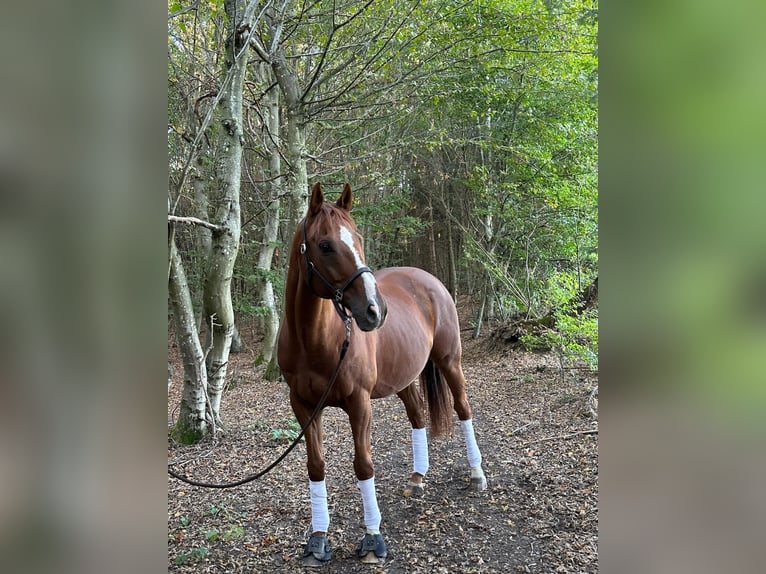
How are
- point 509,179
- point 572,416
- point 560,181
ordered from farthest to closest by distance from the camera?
point 509,179 < point 560,181 < point 572,416

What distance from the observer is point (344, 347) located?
2.61 metres

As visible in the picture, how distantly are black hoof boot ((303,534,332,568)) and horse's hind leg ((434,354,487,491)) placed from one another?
142 centimetres

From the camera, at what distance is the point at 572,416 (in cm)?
509

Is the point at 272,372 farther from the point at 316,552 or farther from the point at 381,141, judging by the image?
the point at 381,141

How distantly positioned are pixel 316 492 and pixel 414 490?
113 cm

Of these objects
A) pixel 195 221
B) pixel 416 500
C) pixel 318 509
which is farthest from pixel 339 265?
pixel 416 500

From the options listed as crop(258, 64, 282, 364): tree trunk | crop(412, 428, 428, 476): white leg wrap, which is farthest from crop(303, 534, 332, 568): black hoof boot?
crop(258, 64, 282, 364): tree trunk

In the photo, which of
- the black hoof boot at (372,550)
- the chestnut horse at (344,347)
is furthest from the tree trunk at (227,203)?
the black hoof boot at (372,550)

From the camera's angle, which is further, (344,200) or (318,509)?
(318,509)

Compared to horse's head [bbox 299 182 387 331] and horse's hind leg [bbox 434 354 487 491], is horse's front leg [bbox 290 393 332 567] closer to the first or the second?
horse's head [bbox 299 182 387 331]

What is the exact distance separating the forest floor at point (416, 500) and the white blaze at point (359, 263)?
1746 millimetres
